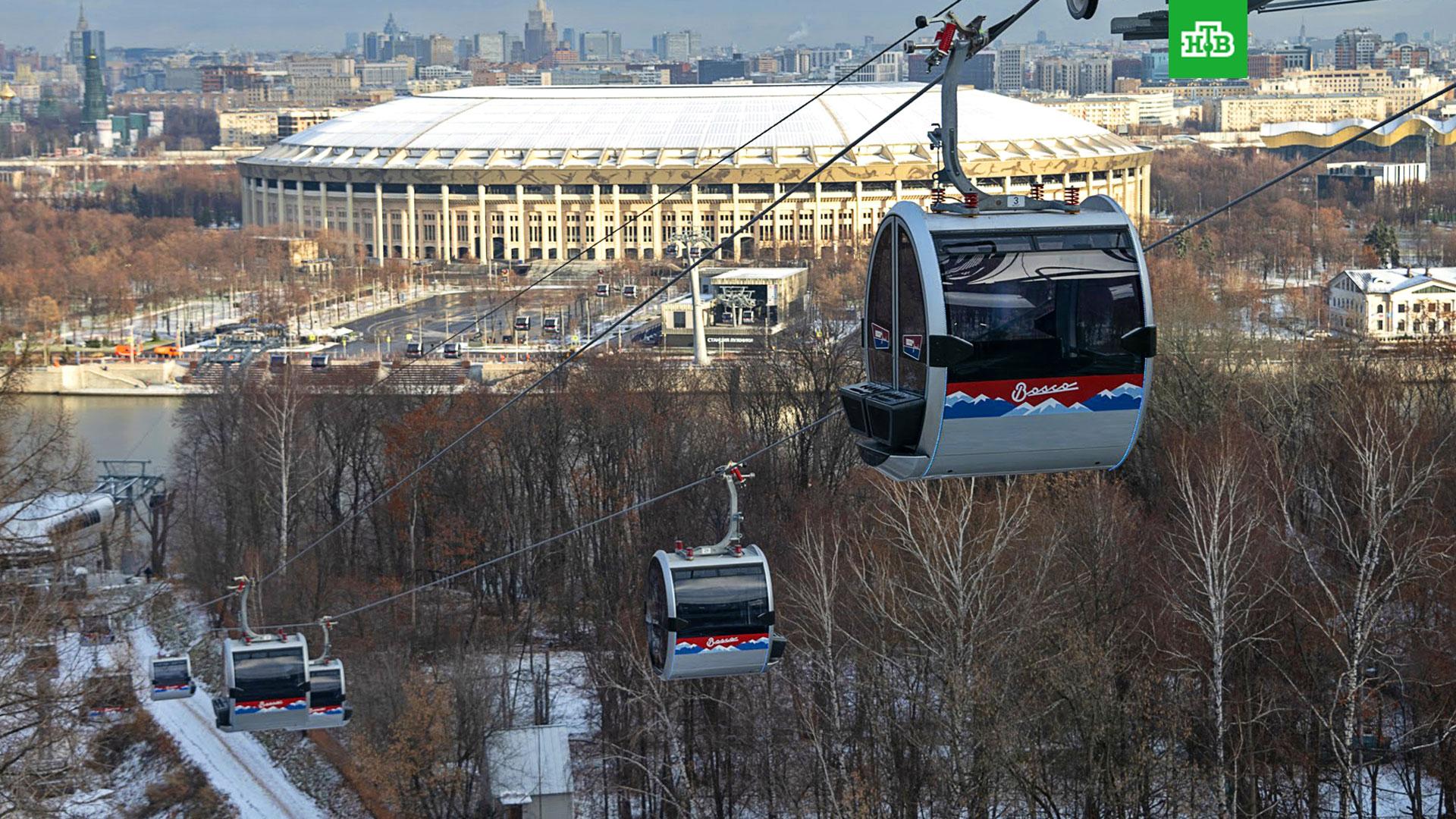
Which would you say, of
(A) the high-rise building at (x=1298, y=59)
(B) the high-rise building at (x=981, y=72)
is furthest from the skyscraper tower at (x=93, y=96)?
(A) the high-rise building at (x=1298, y=59)

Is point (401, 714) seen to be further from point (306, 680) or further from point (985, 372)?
point (985, 372)

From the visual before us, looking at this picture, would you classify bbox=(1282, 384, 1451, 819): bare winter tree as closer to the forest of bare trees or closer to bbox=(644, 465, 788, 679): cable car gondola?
the forest of bare trees

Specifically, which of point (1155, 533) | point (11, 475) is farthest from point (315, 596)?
point (1155, 533)

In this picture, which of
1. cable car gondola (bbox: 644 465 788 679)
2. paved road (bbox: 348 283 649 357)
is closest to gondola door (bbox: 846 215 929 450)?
cable car gondola (bbox: 644 465 788 679)

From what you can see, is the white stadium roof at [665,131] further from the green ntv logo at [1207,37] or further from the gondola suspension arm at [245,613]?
the green ntv logo at [1207,37]

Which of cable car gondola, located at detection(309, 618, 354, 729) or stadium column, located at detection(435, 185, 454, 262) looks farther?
stadium column, located at detection(435, 185, 454, 262)

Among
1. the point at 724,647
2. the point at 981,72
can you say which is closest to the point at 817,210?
the point at 724,647

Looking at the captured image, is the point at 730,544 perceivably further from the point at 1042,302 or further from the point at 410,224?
the point at 410,224
